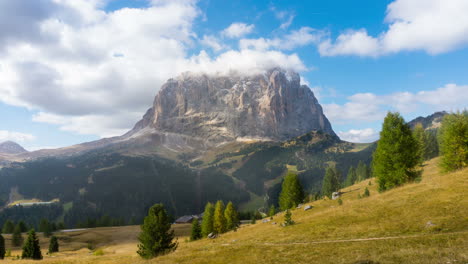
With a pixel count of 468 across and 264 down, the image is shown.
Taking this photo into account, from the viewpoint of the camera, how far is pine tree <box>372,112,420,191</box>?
43562 millimetres

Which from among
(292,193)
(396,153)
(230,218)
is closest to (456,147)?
(396,153)

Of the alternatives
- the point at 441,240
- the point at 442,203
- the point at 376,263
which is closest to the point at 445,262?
the point at 376,263

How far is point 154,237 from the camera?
3192 cm

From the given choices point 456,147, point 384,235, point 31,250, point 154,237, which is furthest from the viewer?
point 31,250

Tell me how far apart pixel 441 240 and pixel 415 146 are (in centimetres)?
2969

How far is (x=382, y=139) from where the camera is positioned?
4625 centimetres

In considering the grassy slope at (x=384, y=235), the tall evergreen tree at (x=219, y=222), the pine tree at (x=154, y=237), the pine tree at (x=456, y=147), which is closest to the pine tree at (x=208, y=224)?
the tall evergreen tree at (x=219, y=222)

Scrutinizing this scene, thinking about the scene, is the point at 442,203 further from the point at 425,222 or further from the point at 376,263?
the point at 376,263

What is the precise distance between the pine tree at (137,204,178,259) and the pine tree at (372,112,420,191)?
122 feet

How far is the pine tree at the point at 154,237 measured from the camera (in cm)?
3142

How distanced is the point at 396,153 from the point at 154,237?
40101mm

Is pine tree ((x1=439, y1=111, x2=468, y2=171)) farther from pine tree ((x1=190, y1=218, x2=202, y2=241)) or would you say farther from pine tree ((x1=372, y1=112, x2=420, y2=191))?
pine tree ((x1=190, y1=218, x2=202, y2=241))

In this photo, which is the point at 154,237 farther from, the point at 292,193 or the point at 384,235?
the point at 292,193

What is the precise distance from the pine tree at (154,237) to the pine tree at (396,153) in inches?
1460
